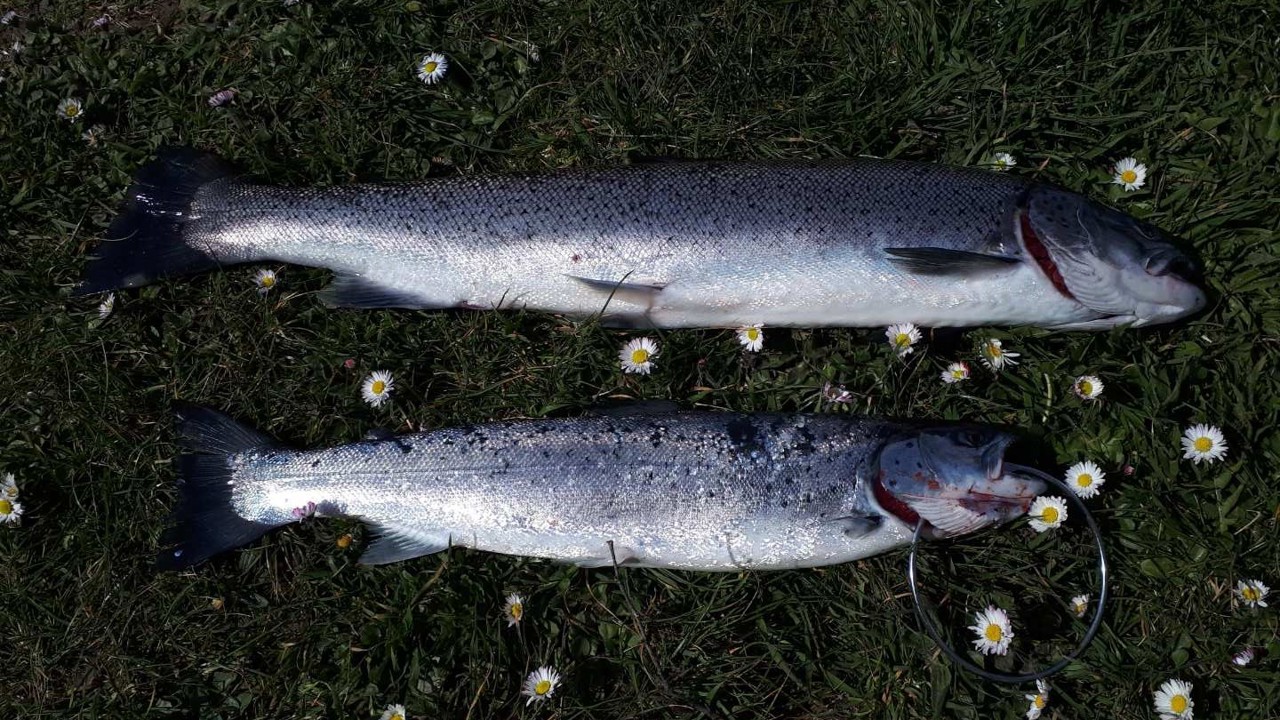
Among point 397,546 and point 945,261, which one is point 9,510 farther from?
point 945,261

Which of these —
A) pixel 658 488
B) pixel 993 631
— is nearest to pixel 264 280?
pixel 658 488

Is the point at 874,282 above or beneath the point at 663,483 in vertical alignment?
above

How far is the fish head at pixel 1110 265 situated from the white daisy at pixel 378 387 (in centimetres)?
255

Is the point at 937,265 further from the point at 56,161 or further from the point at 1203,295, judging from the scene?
the point at 56,161

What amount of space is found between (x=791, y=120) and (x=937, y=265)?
101 cm

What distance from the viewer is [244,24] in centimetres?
395

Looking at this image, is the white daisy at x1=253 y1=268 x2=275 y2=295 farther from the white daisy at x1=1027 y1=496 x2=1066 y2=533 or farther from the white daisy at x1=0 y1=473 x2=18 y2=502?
the white daisy at x1=1027 y1=496 x2=1066 y2=533

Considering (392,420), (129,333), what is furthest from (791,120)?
(129,333)

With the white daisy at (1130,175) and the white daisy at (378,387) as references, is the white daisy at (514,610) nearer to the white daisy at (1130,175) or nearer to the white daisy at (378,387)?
the white daisy at (378,387)

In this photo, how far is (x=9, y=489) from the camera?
131 inches

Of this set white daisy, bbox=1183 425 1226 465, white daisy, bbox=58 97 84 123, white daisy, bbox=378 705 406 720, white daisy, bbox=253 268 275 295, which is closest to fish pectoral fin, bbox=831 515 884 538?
white daisy, bbox=1183 425 1226 465

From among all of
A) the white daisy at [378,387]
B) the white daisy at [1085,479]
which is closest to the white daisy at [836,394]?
the white daisy at [1085,479]

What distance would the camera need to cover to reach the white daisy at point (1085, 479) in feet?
9.69

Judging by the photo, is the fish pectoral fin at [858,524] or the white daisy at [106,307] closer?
the fish pectoral fin at [858,524]
